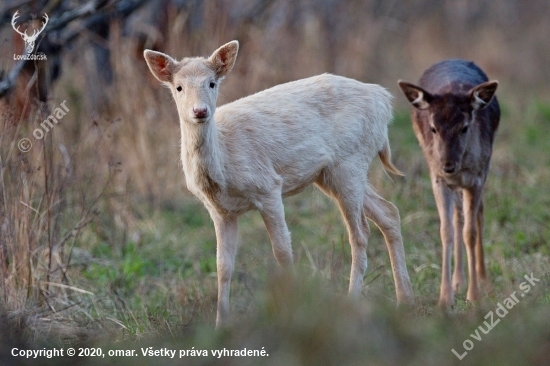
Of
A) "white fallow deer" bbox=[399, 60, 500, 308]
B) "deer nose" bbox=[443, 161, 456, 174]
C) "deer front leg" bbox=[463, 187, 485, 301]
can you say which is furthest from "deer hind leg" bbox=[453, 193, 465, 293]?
"deer nose" bbox=[443, 161, 456, 174]

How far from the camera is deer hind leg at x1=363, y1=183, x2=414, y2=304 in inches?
277

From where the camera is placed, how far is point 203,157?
6.14m

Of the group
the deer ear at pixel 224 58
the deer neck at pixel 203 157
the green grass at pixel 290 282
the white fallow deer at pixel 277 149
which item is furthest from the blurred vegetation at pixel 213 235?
the deer ear at pixel 224 58

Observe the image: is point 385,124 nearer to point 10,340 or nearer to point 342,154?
point 342,154

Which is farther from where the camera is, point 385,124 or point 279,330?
point 385,124

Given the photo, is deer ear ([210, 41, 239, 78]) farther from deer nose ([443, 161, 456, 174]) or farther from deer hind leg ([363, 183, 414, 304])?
deer nose ([443, 161, 456, 174])

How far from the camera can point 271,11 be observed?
45.4ft

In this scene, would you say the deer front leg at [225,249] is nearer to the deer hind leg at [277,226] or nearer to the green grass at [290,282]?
the green grass at [290,282]

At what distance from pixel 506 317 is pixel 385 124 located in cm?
256

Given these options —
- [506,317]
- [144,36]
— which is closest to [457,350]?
[506,317]

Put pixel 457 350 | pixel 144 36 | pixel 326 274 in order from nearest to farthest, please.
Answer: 1. pixel 457 350
2. pixel 326 274
3. pixel 144 36

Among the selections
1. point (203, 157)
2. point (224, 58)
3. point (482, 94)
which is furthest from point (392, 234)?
point (224, 58)

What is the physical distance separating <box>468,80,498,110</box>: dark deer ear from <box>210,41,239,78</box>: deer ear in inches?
92.1

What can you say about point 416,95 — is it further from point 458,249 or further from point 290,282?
point 290,282
